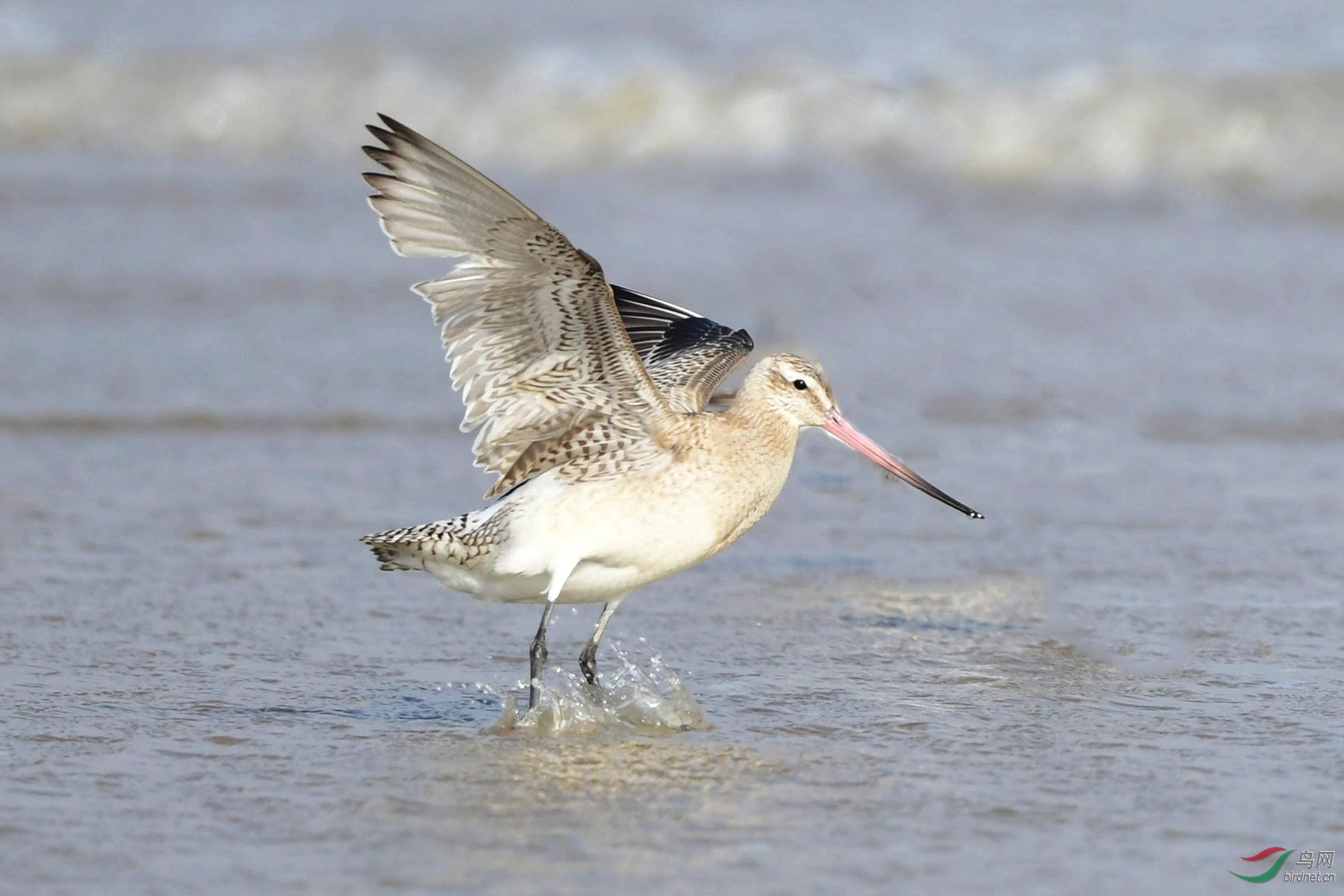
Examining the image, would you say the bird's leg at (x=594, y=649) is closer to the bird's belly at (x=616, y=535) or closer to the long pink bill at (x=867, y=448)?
the bird's belly at (x=616, y=535)

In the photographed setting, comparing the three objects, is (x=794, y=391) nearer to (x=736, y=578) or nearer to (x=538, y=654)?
(x=538, y=654)

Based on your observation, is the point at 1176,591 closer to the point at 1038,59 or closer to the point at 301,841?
the point at 301,841

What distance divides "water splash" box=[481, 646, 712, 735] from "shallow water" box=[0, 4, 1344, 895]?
1cm

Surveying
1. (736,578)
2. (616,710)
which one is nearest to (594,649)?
(616,710)

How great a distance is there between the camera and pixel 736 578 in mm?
6074

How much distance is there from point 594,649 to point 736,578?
1.22 meters

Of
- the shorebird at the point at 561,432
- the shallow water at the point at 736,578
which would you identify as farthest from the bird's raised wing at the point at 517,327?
the shallow water at the point at 736,578

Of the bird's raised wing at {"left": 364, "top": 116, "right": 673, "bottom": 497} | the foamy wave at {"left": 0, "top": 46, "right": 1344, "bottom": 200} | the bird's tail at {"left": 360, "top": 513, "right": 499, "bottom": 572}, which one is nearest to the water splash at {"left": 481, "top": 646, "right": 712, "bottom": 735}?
the bird's tail at {"left": 360, "top": 513, "right": 499, "bottom": 572}

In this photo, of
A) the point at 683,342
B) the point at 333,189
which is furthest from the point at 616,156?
the point at 683,342

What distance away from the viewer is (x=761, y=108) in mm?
13406

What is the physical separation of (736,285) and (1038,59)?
5.29 meters

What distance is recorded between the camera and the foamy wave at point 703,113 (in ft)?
40.2

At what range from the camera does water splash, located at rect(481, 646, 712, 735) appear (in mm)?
4480

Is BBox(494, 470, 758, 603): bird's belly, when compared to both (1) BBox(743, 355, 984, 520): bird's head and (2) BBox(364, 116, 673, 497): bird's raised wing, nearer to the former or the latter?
(2) BBox(364, 116, 673, 497): bird's raised wing
